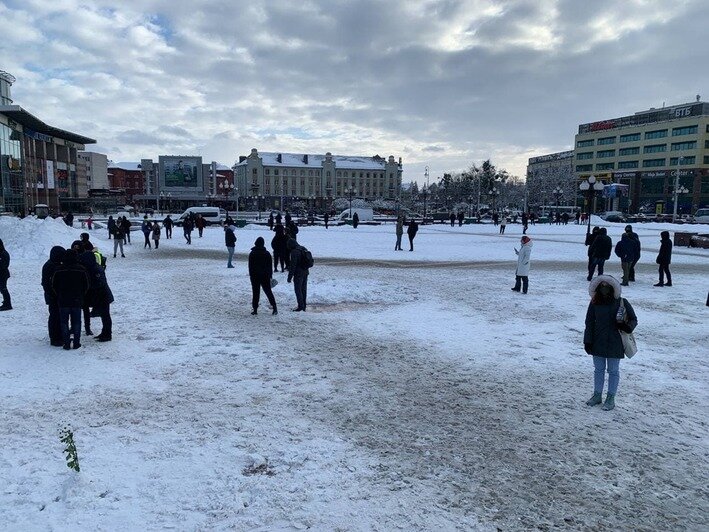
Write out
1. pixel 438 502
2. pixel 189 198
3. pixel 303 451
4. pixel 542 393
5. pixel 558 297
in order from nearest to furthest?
pixel 438 502, pixel 303 451, pixel 542 393, pixel 558 297, pixel 189 198

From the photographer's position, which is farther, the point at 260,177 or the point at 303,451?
the point at 260,177

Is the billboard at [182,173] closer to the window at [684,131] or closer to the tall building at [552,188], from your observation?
the tall building at [552,188]

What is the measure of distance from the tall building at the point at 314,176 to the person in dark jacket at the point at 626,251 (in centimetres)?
11720

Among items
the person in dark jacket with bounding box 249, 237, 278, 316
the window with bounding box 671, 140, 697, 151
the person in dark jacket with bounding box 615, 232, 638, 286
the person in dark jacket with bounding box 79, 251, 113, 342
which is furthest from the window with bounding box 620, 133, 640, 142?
the person in dark jacket with bounding box 79, 251, 113, 342

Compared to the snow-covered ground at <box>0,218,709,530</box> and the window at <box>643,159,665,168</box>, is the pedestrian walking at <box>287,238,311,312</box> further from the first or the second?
the window at <box>643,159,665,168</box>

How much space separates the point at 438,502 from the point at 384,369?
3.25m

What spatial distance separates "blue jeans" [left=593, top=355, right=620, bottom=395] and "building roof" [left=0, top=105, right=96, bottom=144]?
72027mm

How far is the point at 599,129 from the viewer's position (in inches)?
3974

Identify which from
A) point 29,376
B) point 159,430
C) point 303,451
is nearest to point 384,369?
point 303,451

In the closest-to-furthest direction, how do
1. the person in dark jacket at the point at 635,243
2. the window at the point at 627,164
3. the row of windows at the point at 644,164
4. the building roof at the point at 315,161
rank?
the person in dark jacket at the point at 635,243 < the row of windows at the point at 644,164 < the window at the point at 627,164 < the building roof at the point at 315,161

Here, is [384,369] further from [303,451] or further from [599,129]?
[599,129]

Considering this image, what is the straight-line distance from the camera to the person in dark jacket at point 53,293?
7465 mm

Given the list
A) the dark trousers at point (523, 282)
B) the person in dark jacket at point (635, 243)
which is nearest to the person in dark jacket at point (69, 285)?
the dark trousers at point (523, 282)

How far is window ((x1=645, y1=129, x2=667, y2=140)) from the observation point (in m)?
88.0
